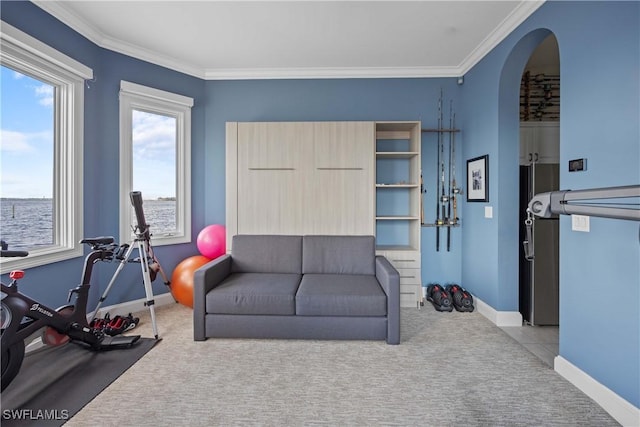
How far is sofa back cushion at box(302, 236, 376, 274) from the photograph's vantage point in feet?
10.7

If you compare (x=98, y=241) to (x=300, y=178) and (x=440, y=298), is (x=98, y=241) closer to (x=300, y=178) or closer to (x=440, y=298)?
(x=300, y=178)

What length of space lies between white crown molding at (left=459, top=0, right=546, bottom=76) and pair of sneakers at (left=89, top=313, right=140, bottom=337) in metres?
4.56

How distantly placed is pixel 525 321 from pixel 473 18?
9.80 feet

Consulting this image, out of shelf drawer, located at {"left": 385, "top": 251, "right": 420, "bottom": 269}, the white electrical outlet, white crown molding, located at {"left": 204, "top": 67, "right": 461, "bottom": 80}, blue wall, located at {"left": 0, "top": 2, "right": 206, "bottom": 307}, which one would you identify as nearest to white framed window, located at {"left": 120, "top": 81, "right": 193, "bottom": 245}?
blue wall, located at {"left": 0, "top": 2, "right": 206, "bottom": 307}

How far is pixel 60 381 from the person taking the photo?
6.66 ft

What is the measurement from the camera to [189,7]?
104 inches

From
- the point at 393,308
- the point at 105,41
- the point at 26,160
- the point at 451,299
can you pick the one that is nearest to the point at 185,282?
the point at 26,160

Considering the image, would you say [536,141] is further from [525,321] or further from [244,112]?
[244,112]

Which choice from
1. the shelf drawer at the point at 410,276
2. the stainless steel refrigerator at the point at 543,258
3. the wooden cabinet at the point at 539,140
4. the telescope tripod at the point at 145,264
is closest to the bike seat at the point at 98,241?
the telescope tripod at the point at 145,264

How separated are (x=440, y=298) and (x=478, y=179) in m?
1.42

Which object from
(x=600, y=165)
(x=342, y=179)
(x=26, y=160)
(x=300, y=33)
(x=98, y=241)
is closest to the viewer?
(x=600, y=165)

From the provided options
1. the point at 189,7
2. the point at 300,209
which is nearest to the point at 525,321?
the point at 300,209

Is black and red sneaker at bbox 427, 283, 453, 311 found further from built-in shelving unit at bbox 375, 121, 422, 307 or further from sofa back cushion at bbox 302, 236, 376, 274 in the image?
sofa back cushion at bbox 302, 236, 376, 274

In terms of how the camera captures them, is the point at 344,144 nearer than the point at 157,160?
Yes
